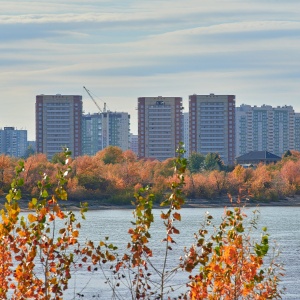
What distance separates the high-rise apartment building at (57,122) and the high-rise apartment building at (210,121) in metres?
19.6

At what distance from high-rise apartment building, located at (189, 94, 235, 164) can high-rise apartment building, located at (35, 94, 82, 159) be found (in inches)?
770

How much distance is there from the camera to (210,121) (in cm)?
17100

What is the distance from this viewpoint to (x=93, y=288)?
29.4 m

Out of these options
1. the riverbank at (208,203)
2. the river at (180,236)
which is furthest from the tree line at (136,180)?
the river at (180,236)

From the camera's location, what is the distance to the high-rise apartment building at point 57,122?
171 metres

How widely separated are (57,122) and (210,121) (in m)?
25.8

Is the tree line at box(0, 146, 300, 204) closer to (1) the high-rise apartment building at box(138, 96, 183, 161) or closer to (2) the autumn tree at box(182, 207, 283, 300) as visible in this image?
(1) the high-rise apartment building at box(138, 96, 183, 161)

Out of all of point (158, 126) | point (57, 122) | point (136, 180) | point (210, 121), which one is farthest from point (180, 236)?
point (57, 122)

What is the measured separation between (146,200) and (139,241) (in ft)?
1.78

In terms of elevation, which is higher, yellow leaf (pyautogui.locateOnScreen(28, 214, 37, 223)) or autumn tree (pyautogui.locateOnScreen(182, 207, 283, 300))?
yellow leaf (pyautogui.locateOnScreen(28, 214, 37, 223))

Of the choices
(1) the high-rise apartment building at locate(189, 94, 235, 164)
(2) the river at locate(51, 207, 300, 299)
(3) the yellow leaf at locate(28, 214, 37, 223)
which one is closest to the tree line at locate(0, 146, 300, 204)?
(2) the river at locate(51, 207, 300, 299)

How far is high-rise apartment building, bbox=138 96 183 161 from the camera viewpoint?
166m

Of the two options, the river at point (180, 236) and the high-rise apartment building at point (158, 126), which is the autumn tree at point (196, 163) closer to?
the river at point (180, 236)

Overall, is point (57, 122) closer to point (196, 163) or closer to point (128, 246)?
point (196, 163)
